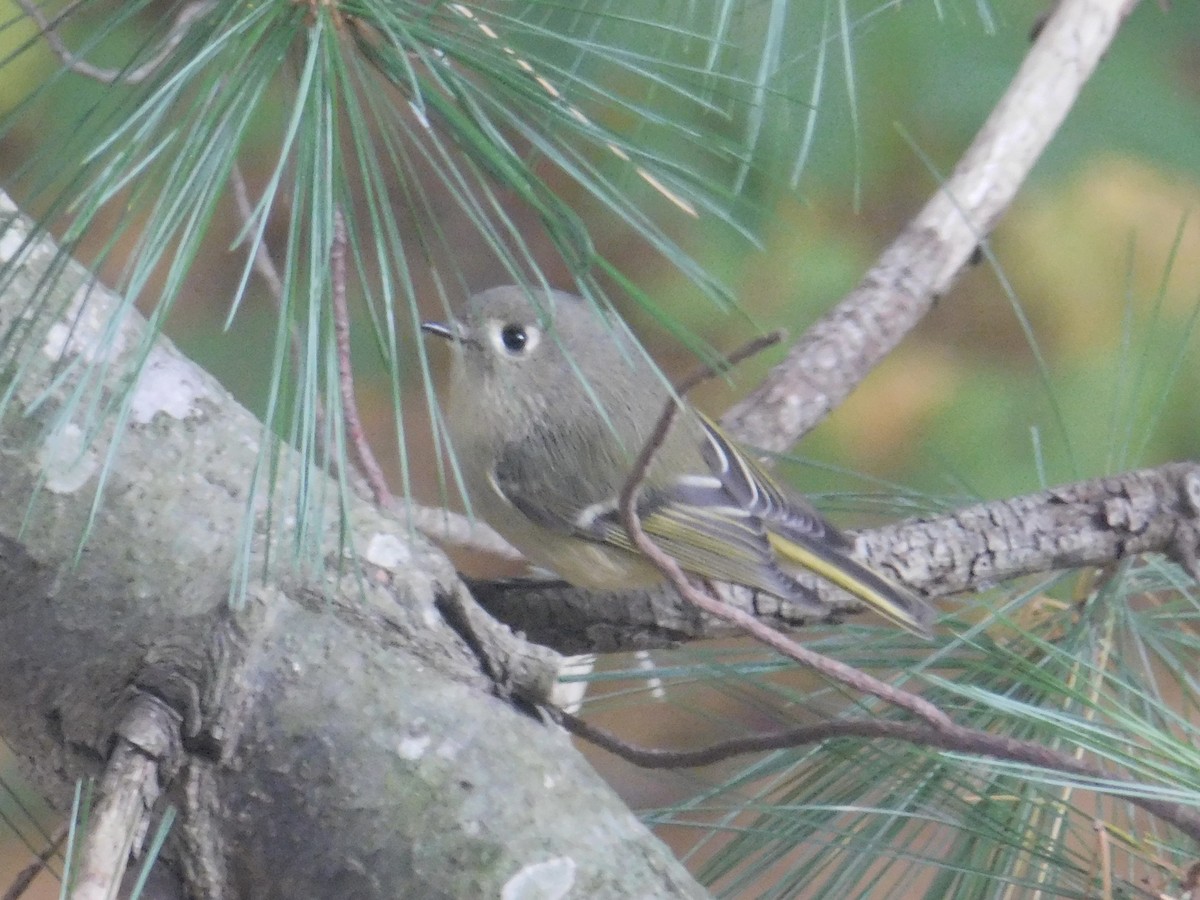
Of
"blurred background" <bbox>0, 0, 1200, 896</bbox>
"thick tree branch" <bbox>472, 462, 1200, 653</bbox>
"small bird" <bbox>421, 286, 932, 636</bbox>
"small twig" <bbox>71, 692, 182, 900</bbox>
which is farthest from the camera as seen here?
"blurred background" <bbox>0, 0, 1200, 896</bbox>

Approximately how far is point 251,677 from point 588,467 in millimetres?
473

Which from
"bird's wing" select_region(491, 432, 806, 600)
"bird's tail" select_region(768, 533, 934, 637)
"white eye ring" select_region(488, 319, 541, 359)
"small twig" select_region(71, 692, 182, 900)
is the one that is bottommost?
"small twig" select_region(71, 692, 182, 900)

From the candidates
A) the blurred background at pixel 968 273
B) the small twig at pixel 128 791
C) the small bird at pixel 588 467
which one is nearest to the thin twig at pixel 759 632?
the small twig at pixel 128 791

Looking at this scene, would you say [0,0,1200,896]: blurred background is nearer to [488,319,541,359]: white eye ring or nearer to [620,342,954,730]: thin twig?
[488,319,541,359]: white eye ring

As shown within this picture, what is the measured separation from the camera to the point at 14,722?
45 cm

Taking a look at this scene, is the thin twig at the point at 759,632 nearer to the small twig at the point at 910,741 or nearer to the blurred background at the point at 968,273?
the small twig at the point at 910,741

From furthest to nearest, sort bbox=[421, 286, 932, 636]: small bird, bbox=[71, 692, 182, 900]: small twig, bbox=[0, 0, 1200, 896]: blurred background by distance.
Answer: bbox=[0, 0, 1200, 896]: blurred background, bbox=[421, 286, 932, 636]: small bird, bbox=[71, 692, 182, 900]: small twig

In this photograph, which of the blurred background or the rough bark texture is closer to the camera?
the rough bark texture

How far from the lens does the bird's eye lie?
34.7 inches

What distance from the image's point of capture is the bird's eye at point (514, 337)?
2.89 feet

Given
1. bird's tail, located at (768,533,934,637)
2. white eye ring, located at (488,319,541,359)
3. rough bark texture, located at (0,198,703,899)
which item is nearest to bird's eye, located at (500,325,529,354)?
white eye ring, located at (488,319,541,359)

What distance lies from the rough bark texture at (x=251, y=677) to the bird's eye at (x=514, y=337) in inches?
16.2

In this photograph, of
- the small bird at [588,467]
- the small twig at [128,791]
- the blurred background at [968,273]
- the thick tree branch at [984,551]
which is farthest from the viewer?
the blurred background at [968,273]

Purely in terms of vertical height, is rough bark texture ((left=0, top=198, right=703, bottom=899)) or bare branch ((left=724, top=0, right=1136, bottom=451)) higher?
bare branch ((left=724, top=0, right=1136, bottom=451))
